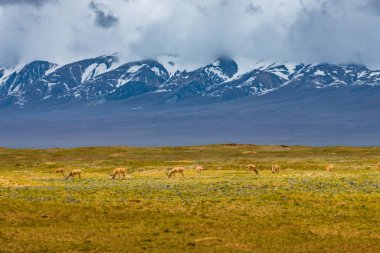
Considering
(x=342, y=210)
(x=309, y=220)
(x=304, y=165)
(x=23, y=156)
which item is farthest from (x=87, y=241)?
(x=23, y=156)

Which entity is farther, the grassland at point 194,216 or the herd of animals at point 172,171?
the herd of animals at point 172,171

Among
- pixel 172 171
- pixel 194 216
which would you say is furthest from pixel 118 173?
pixel 194 216

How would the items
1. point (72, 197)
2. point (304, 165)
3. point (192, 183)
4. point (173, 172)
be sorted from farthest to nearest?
1. point (304, 165)
2. point (173, 172)
3. point (192, 183)
4. point (72, 197)

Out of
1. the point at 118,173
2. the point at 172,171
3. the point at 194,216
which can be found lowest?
the point at 194,216

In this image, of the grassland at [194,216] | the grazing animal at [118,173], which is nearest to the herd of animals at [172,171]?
the grazing animal at [118,173]

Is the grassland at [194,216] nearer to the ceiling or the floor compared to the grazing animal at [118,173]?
nearer to the floor

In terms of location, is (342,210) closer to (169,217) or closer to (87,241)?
(169,217)

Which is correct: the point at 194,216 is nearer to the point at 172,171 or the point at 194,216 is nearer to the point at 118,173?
the point at 172,171

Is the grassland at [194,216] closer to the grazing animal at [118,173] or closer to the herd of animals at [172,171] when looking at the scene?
the herd of animals at [172,171]

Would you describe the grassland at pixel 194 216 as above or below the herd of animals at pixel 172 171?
below

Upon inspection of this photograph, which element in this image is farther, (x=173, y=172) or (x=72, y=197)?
(x=173, y=172)

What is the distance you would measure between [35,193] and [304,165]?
51419mm

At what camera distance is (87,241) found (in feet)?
100

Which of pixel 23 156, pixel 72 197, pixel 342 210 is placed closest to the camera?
pixel 342 210
